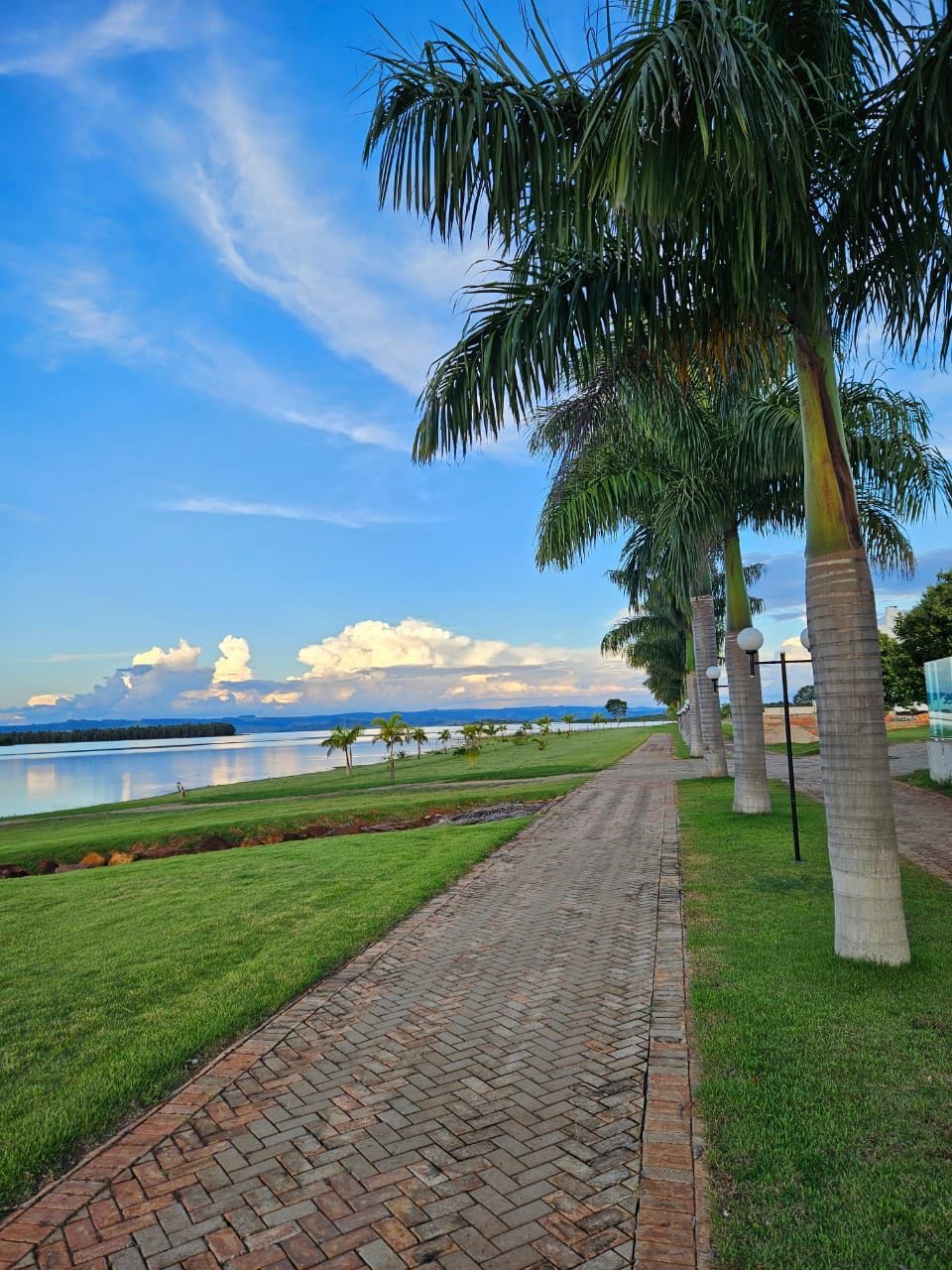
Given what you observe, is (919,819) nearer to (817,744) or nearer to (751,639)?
(751,639)

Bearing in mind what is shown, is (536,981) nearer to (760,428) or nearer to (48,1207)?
(48,1207)

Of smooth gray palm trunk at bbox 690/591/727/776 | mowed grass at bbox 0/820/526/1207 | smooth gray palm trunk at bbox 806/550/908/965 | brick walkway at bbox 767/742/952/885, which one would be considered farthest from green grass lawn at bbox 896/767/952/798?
smooth gray palm trunk at bbox 806/550/908/965

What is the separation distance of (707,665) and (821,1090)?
14.3 metres

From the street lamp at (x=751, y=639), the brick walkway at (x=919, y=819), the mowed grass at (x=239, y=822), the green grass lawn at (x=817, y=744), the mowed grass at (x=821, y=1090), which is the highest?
the street lamp at (x=751, y=639)

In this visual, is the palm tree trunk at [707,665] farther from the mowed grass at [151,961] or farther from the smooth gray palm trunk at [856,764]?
the smooth gray palm trunk at [856,764]

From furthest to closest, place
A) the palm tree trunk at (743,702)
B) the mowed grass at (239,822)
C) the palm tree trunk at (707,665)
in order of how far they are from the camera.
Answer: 1. the mowed grass at (239,822)
2. the palm tree trunk at (707,665)
3. the palm tree trunk at (743,702)

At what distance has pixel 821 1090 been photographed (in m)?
3.64

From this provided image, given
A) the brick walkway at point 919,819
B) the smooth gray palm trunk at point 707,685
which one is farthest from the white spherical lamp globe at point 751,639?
the smooth gray palm trunk at point 707,685

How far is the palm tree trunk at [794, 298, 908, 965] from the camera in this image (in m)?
5.19

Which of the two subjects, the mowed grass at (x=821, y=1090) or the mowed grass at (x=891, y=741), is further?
the mowed grass at (x=891, y=741)

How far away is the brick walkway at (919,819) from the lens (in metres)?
9.25

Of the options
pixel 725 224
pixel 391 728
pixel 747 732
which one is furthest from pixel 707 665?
pixel 391 728

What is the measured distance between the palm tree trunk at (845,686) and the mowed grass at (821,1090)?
0.36m

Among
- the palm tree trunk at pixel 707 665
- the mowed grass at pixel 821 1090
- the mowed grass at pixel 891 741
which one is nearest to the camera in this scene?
the mowed grass at pixel 821 1090
